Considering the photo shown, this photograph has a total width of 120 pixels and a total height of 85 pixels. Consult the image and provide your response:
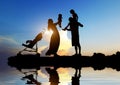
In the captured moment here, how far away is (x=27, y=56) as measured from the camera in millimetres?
24766

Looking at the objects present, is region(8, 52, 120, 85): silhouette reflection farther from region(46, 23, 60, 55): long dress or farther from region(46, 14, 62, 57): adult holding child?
region(46, 23, 60, 55): long dress

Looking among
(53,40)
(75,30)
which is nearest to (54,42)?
(53,40)

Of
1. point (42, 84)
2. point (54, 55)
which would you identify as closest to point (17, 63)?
point (54, 55)

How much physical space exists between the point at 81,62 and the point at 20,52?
4119 mm

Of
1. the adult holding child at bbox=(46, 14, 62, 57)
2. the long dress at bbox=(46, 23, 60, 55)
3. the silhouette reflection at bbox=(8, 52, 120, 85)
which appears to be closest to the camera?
the silhouette reflection at bbox=(8, 52, 120, 85)

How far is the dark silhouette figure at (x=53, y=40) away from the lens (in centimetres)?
2556

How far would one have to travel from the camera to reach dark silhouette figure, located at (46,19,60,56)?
83.9 ft

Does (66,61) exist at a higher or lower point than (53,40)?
lower

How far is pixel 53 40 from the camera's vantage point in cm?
2616

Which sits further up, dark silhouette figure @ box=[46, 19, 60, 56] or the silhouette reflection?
dark silhouette figure @ box=[46, 19, 60, 56]

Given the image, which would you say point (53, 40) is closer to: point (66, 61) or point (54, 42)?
point (54, 42)

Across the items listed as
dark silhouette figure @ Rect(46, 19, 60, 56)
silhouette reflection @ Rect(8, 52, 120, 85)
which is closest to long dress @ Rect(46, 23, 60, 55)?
dark silhouette figure @ Rect(46, 19, 60, 56)

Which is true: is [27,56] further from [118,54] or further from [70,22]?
[118,54]

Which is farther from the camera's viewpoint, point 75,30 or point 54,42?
point 54,42
